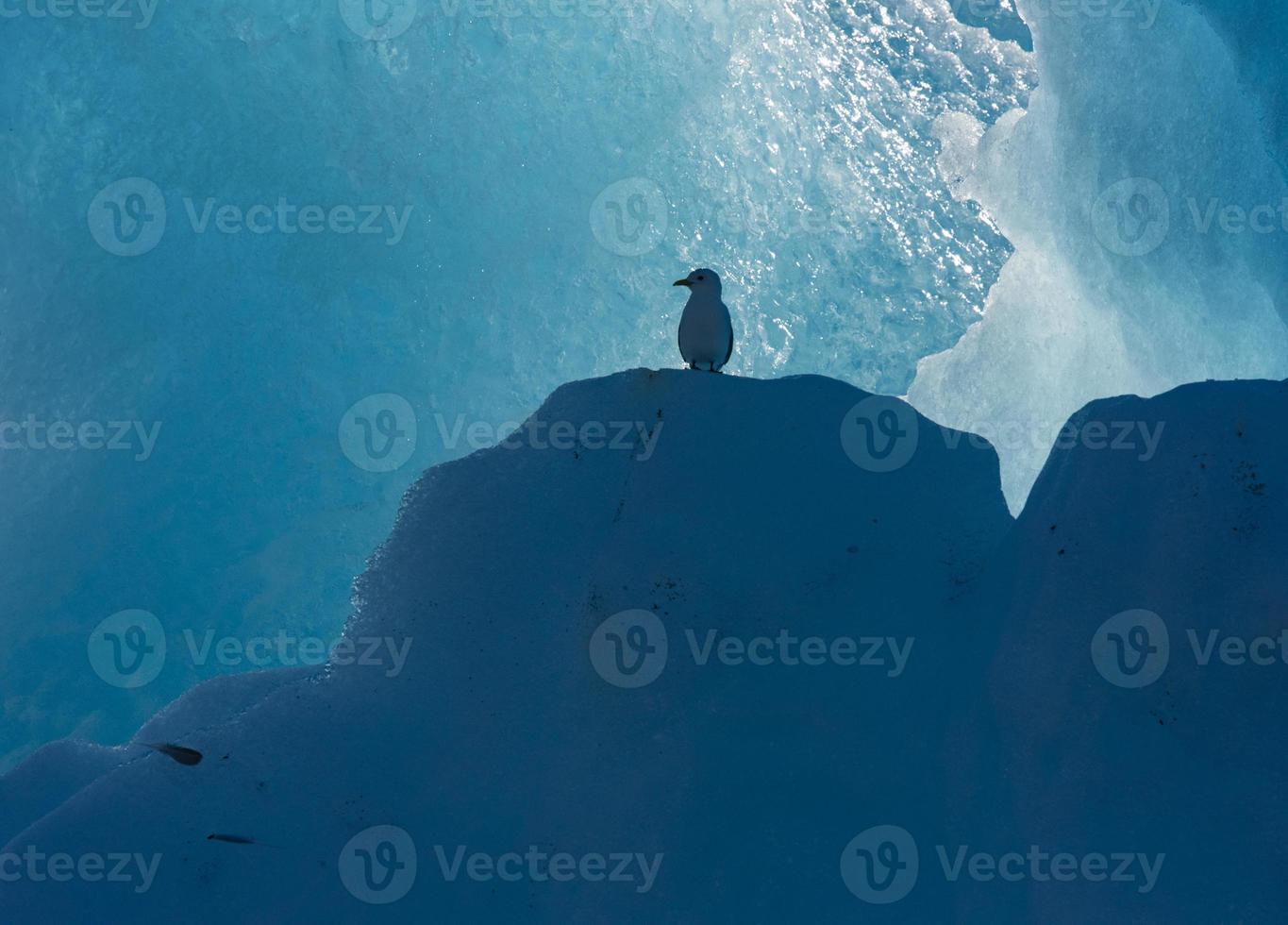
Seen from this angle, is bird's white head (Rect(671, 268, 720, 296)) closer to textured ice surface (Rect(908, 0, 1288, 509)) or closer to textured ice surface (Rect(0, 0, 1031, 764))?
textured ice surface (Rect(0, 0, 1031, 764))

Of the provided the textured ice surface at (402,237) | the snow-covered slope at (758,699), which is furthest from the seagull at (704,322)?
the textured ice surface at (402,237)

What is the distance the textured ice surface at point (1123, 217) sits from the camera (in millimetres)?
7727

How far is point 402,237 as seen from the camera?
8.70 metres

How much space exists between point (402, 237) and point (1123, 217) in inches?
239

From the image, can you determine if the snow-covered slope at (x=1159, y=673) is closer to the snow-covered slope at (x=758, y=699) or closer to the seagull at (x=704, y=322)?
the snow-covered slope at (x=758, y=699)

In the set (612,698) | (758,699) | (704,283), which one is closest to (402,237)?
(704,283)

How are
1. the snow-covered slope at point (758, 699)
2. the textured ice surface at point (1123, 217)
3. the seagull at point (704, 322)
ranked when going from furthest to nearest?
→ the textured ice surface at point (1123, 217) < the seagull at point (704, 322) < the snow-covered slope at point (758, 699)

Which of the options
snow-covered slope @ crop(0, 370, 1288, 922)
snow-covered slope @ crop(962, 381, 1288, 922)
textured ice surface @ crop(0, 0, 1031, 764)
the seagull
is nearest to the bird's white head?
the seagull

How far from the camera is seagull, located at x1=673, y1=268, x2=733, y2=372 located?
4430 millimetres

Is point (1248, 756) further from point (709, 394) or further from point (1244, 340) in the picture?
point (1244, 340)

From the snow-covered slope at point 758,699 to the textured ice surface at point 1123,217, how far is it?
5.29m

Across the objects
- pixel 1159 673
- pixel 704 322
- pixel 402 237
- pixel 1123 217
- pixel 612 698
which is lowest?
→ pixel 612 698

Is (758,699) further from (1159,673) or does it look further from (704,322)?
(704,322)

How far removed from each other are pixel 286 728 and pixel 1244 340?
325 inches
